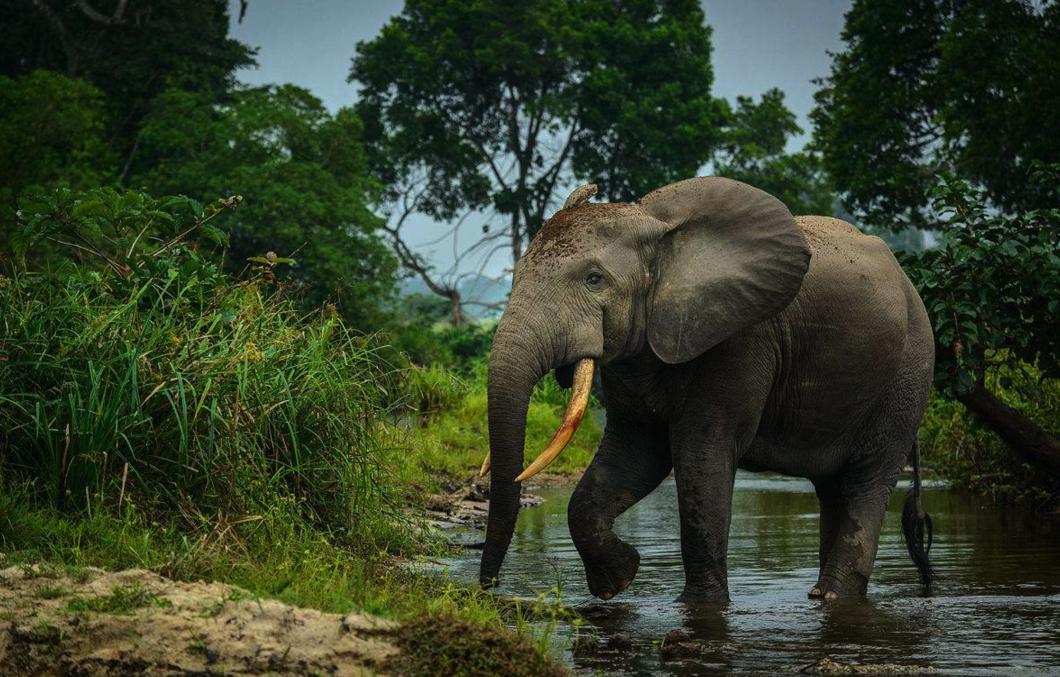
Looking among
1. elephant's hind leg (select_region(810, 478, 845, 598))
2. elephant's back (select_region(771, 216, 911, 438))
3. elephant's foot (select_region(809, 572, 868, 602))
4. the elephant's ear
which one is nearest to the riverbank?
the elephant's ear

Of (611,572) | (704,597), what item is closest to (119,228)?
(611,572)

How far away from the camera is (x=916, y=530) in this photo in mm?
9078

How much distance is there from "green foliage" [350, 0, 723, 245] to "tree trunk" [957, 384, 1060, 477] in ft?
91.8

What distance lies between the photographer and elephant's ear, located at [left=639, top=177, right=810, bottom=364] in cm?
770

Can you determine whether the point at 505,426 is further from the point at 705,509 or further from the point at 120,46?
the point at 120,46

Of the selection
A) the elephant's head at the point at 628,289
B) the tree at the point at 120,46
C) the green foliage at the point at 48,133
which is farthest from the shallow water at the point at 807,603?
the tree at the point at 120,46

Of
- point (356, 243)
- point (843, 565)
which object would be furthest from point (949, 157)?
point (843, 565)

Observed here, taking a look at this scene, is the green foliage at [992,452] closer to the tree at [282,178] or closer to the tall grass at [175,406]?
the tall grass at [175,406]

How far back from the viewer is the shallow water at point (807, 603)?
6328 mm

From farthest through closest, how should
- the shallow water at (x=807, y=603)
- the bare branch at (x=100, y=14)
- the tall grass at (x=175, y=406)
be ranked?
1. the bare branch at (x=100, y=14)
2. the tall grass at (x=175, y=406)
3. the shallow water at (x=807, y=603)

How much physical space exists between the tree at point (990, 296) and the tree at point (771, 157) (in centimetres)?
2852

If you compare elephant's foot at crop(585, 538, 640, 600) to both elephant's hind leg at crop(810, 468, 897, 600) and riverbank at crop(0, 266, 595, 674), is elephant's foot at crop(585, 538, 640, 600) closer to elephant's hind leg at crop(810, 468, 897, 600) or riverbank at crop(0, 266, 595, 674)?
riverbank at crop(0, 266, 595, 674)

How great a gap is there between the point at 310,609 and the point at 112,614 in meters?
0.76

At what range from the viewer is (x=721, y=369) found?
26.0ft
